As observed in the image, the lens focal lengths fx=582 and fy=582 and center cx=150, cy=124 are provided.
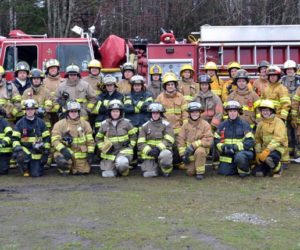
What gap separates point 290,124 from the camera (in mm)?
10266

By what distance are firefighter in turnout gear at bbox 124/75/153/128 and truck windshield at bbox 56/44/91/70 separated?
2.37m

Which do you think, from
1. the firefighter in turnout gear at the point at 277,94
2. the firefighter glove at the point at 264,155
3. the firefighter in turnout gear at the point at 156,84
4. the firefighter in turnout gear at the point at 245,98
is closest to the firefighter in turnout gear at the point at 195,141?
the firefighter glove at the point at 264,155

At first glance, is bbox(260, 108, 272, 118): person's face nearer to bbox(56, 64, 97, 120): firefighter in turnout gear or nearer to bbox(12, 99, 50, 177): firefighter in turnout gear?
bbox(56, 64, 97, 120): firefighter in turnout gear

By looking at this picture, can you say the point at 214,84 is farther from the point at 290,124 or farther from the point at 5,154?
the point at 5,154

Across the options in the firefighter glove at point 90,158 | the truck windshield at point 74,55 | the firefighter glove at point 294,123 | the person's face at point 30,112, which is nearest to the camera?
the person's face at point 30,112

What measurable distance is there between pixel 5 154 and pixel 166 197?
120 inches

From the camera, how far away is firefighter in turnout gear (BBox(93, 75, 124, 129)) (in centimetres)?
958

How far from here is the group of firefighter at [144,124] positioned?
8906 millimetres

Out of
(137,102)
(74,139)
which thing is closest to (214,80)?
(137,102)

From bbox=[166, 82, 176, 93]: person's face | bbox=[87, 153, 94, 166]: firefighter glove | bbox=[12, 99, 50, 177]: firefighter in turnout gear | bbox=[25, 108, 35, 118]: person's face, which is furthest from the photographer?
bbox=[166, 82, 176, 93]: person's face

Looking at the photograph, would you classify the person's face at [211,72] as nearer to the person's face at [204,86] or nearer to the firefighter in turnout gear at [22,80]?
the person's face at [204,86]

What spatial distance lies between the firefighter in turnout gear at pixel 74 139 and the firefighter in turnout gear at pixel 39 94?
1.91 feet

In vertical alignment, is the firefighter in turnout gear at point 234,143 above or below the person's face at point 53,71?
below

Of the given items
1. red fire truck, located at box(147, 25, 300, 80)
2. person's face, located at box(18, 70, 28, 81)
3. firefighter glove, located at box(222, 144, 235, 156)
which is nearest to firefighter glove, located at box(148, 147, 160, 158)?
firefighter glove, located at box(222, 144, 235, 156)
